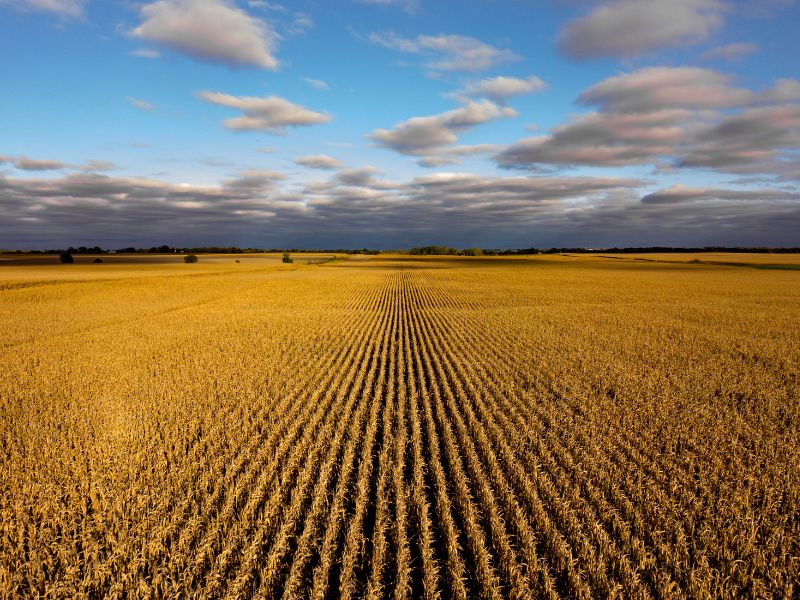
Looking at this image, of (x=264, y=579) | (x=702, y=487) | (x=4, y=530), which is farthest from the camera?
(x=702, y=487)

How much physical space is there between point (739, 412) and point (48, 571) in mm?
12131

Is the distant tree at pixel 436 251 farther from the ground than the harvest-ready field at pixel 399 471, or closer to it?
farther from the ground

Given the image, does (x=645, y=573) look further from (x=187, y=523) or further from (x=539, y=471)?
(x=187, y=523)

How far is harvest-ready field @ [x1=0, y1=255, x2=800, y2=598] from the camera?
180 inches

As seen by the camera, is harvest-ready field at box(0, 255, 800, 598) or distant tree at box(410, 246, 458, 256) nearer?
harvest-ready field at box(0, 255, 800, 598)

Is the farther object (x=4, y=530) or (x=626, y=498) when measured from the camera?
(x=626, y=498)

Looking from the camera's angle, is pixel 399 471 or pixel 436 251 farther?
pixel 436 251

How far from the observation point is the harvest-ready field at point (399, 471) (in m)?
4.56

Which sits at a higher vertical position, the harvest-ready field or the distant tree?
the distant tree

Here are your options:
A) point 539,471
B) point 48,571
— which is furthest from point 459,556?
point 48,571

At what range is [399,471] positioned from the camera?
21.7ft

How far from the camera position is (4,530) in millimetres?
5160

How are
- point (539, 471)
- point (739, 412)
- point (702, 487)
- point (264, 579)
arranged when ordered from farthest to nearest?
1. point (739, 412)
2. point (539, 471)
3. point (702, 487)
4. point (264, 579)

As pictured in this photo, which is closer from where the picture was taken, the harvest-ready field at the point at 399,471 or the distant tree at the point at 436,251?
the harvest-ready field at the point at 399,471
